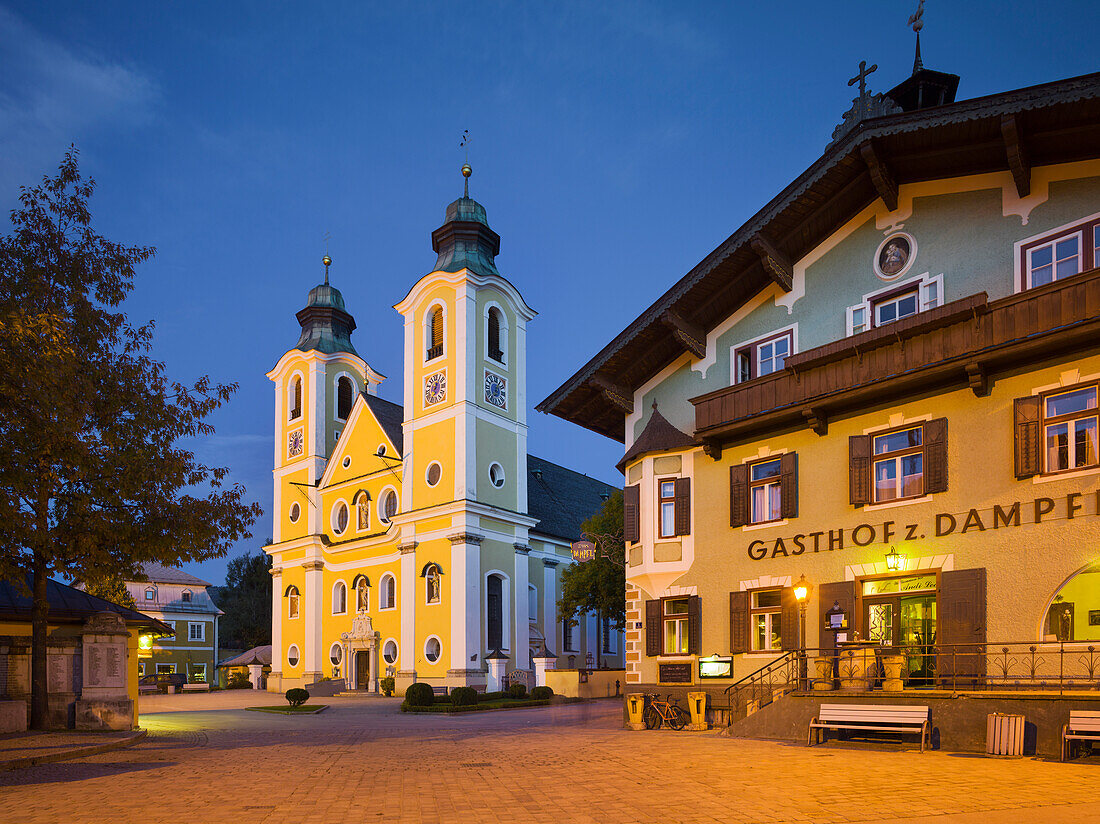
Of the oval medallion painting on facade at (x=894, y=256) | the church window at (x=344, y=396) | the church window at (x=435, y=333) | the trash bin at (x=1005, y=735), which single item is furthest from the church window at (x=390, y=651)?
the trash bin at (x=1005, y=735)

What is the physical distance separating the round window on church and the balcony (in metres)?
24.8

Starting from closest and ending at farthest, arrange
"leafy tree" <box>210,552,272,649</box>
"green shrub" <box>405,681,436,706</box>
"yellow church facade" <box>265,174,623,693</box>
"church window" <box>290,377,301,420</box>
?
"green shrub" <box>405,681,436,706</box> < "yellow church facade" <box>265,174,623,693</box> < "church window" <box>290,377,301,420</box> < "leafy tree" <box>210,552,272,649</box>

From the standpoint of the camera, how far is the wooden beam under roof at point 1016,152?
1672cm

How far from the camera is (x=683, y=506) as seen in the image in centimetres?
2275

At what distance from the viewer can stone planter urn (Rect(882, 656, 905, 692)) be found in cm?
1694

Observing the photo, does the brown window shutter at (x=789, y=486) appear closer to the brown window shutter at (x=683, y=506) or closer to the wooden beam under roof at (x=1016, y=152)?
the brown window shutter at (x=683, y=506)

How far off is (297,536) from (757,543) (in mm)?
39161

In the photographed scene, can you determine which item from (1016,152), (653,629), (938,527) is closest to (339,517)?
(653,629)

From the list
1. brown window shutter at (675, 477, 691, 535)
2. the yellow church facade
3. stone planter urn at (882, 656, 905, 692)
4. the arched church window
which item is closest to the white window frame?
brown window shutter at (675, 477, 691, 535)

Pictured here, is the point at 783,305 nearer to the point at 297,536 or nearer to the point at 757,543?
the point at 757,543

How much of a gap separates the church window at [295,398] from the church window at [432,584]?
684 inches

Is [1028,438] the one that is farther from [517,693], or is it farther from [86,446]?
[517,693]

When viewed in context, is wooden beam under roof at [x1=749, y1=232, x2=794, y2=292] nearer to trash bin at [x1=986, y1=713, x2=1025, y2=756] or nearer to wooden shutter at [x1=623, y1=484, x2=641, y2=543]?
wooden shutter at [x1=623, y1=484, x2=641, y2=543]

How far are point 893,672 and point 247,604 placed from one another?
277 feet
